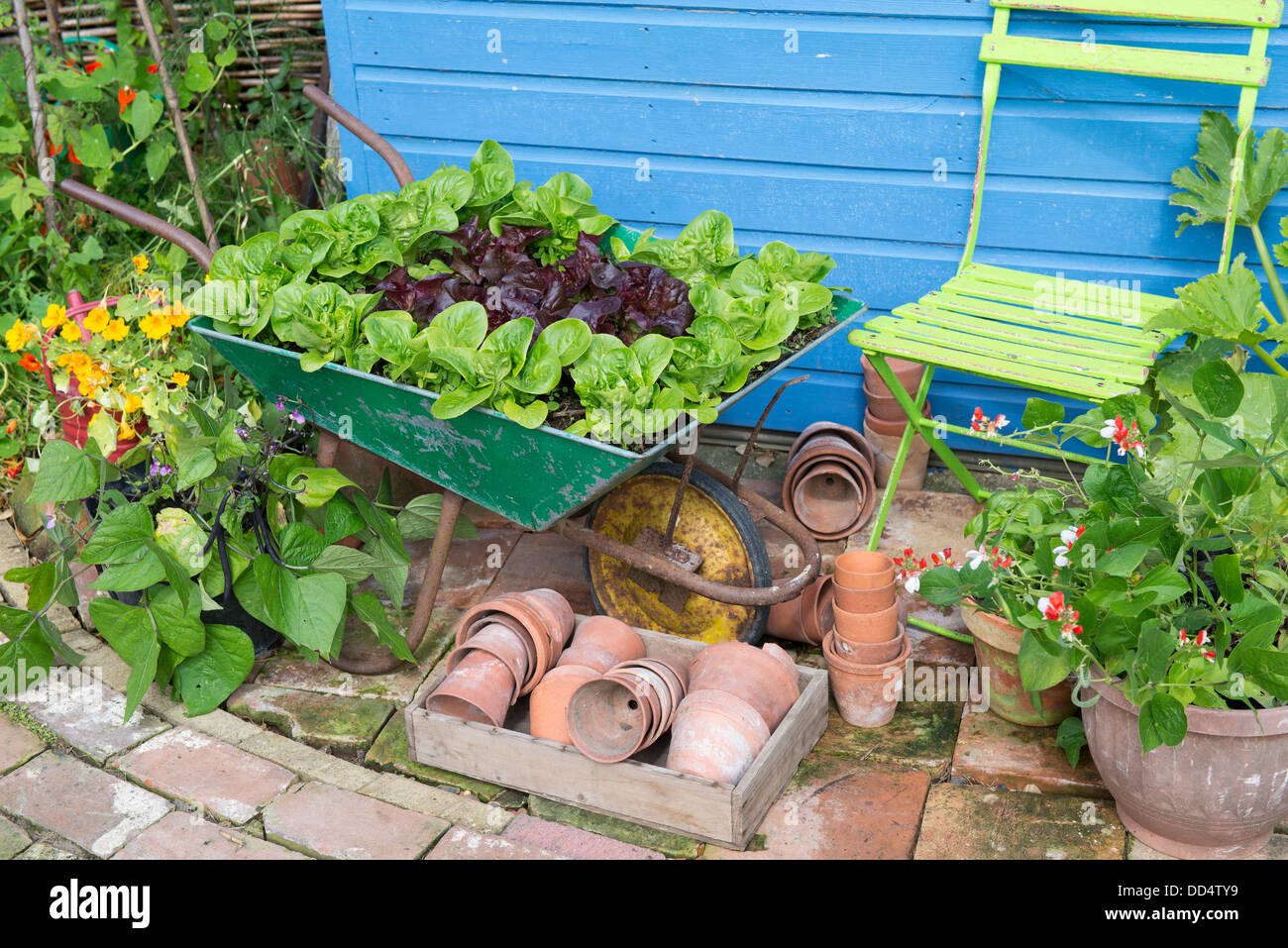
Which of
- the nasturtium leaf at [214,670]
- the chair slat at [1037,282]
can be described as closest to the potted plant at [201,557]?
the nasturtium leaf at [214,670]

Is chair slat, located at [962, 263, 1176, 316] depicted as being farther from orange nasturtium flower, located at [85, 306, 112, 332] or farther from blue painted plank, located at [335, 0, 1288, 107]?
orange nasturtium flower, located at [85, 306, 112, 332]

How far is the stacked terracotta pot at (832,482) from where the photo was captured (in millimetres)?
3459

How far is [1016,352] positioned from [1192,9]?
108 cm

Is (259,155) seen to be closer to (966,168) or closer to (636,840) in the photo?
(966,168)

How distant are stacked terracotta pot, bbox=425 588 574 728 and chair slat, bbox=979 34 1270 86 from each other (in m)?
1.90

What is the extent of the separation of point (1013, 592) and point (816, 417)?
1.70 m

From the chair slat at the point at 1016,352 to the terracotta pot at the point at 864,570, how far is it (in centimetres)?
52

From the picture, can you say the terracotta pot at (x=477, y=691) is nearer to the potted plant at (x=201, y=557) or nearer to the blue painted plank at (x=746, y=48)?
the potted plant at (x=201, y=557)

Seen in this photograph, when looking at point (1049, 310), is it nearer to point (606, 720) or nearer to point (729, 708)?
point (729, 708)

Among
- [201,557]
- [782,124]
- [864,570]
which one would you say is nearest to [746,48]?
[782,124]

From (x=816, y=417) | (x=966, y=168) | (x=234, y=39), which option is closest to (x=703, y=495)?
(x=816, y=417)

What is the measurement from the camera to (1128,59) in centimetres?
302

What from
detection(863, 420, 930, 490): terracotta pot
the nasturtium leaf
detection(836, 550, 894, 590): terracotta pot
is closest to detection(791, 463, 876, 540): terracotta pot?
detection(863, 420, 930, 490): terracotta pot

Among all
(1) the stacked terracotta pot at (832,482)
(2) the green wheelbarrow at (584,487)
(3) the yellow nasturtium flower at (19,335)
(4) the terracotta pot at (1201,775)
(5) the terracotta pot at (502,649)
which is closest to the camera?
(4) the terracotta pot at (1201,775)
